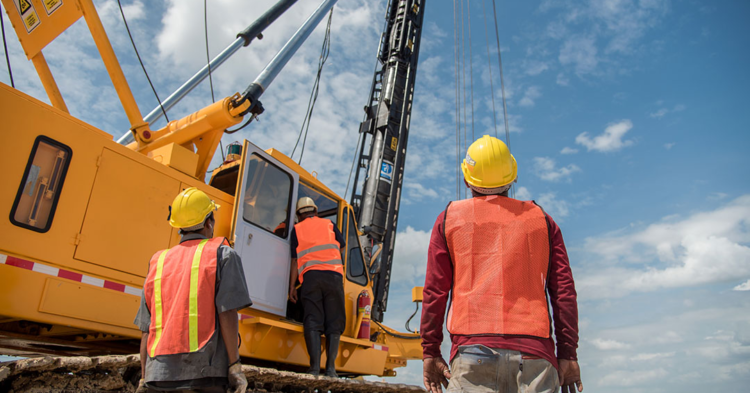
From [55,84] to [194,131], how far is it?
1.43 m

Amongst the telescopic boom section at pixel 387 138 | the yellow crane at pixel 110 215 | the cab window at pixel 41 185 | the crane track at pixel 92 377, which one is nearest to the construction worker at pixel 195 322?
the crane track at pixel 92 377

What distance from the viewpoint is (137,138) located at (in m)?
5.67

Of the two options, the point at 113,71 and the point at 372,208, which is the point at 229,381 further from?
the point at 372,208

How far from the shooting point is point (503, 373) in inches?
82.8

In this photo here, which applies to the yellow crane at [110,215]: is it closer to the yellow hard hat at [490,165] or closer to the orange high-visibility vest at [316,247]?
the orange high-visibility vest at [316,247]

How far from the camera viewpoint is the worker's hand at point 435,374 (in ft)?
7.79

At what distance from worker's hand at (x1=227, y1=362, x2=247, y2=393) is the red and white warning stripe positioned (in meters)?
1.81

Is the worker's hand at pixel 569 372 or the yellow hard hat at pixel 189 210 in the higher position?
the yellow hard hat at pixel 189 210

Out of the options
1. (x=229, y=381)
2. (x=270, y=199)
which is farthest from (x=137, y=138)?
(x=229, y=381)

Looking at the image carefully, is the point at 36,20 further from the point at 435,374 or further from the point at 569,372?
the point at 569,372

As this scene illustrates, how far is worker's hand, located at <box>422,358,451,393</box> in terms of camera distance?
237 centimetres

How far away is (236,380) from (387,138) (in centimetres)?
721

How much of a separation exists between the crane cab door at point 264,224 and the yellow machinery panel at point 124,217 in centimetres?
67

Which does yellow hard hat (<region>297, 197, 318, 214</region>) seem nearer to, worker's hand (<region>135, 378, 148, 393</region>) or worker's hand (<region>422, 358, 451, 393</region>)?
worker's hand (<region>135, 378, 148, 393</region>)
